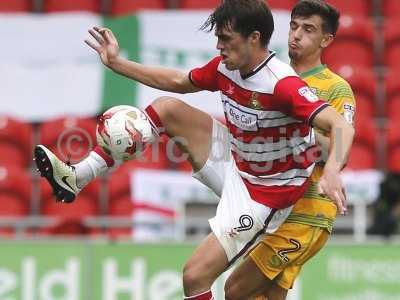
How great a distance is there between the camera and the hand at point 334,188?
507 cm

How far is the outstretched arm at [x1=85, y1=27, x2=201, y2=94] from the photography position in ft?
20.4

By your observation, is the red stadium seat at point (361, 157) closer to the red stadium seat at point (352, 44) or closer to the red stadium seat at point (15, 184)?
the red stadium seat at point (352, 44)

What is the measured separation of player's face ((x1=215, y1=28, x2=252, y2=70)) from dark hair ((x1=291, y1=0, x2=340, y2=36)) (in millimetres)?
613

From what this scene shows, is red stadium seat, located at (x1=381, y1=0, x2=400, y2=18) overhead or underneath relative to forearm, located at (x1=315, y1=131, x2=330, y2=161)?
overhead

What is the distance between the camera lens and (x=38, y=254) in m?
8.34

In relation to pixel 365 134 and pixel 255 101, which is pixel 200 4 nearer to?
pixel 365 134

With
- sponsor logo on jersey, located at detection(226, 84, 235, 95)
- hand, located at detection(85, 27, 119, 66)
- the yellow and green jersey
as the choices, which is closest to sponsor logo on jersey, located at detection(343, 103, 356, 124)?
the yellow and green jersey

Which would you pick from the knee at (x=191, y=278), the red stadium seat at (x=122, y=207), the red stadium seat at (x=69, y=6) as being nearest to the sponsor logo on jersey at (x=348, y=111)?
the knee at (x=191, y=278)

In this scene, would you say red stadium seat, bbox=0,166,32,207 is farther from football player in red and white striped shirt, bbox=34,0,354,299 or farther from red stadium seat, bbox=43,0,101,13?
football player in red and white striped shirt, bbox=34,0,354,299

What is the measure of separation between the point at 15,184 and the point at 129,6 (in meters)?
2.56

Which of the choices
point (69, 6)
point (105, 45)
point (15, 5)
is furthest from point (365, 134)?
point (105, 45)

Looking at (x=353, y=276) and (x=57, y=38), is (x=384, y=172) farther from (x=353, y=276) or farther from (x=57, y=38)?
(x=57, y=38)

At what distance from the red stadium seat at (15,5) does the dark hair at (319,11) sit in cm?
568

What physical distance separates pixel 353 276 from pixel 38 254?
217cm
